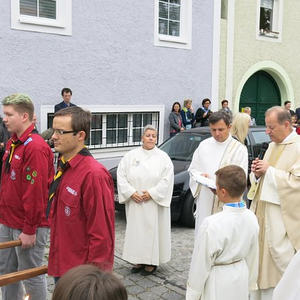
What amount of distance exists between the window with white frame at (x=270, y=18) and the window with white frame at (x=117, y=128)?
239 inches

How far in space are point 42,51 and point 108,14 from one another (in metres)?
2.04

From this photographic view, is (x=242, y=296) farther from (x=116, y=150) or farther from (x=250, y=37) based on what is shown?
(x=250, y=37)

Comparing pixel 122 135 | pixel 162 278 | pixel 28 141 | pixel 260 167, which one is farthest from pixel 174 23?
pixel 28 141

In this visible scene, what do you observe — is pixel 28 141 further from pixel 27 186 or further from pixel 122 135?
pixel 122 135

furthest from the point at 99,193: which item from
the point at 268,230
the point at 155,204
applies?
the point at 155,204

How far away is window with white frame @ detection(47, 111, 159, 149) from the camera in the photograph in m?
11.0

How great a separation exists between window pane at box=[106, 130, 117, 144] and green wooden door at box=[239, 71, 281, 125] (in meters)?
5.83

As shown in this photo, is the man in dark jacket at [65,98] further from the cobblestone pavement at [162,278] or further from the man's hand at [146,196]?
the man's hand at [146,196]

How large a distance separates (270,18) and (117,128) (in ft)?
25.6

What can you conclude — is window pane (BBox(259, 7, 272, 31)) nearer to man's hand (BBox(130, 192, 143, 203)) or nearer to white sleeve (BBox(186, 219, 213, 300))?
man's hand (BBox(130, 192, 143, 203))

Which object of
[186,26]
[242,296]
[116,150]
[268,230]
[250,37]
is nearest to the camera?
[242,296]

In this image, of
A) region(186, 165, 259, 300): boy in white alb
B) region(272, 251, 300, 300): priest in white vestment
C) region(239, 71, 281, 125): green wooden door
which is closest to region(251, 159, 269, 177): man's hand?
region(186, 165, 259, 300): boy in white alb

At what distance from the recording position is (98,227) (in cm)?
269

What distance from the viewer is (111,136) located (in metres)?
11.4
